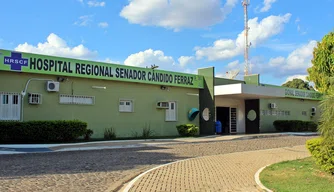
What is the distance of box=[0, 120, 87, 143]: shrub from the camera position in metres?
16.8

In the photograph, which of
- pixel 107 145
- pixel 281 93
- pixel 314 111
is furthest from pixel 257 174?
pixel 314 111

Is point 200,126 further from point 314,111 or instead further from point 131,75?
point 314,111

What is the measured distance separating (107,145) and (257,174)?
9.56m

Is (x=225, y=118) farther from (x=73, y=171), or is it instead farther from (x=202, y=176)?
(x=73, y=171)

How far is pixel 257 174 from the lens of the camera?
9703mm

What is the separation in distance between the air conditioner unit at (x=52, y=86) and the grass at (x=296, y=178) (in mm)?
12671

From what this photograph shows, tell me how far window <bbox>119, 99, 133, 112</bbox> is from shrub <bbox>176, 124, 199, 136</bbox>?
146 inches

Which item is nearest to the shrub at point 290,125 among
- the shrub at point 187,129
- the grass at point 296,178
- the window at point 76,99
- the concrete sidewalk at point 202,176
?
the shrub at point 187,129

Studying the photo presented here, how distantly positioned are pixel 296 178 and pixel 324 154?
1.08m

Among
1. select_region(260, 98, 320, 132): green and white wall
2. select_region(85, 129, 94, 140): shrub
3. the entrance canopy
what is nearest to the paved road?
select_region(85, 129, 94, 140): shrub

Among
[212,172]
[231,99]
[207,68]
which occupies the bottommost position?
[212,172]

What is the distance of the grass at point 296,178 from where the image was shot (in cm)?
773

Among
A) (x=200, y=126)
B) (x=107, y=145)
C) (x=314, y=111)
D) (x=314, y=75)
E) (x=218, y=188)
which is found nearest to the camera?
(x=218, y=188)

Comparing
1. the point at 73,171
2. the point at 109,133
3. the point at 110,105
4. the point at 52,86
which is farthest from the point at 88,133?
the point at 73,171
